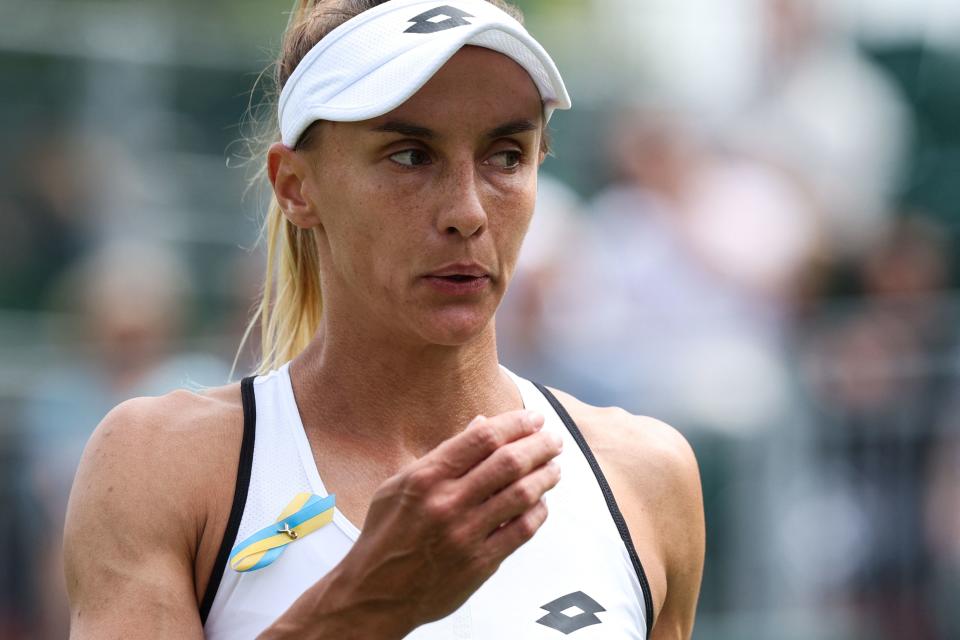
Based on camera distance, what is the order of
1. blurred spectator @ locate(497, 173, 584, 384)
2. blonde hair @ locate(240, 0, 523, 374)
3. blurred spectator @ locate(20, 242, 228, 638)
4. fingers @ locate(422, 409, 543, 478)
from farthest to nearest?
1. blurred spectator @ locate(497, 173, 584, 384)
2. blurred spectator @ locate(20, 242, 228, 638)
3. blonde hair @ locate(240, 0, 523, 374)
4. fingers @ locate(422, 409, 543, 478)

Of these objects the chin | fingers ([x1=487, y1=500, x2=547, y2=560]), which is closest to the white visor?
the chin

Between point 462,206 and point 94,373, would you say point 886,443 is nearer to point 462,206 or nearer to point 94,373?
point 94,373

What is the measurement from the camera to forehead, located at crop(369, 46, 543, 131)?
280cm

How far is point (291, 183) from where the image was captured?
121 inches

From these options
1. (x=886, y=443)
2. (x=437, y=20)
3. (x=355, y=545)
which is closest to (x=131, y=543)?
(x=355, y=545)

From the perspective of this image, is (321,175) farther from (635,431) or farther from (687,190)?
(687,190)

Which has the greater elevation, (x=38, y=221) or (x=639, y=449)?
(x=639, y=449)

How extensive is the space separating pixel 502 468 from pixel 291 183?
38.9 inches

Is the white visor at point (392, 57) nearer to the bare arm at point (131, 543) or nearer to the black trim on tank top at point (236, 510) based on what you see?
the black trim on tank top at point (236, 510)

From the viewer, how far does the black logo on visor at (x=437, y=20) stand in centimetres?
286

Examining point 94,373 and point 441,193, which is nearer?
point 441,193

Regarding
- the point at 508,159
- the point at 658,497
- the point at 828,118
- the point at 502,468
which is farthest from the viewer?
the point at 828,118

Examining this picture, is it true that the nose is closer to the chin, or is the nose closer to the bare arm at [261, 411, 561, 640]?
Answer: the chin

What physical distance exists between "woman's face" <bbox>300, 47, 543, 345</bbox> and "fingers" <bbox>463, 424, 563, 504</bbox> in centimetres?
50
